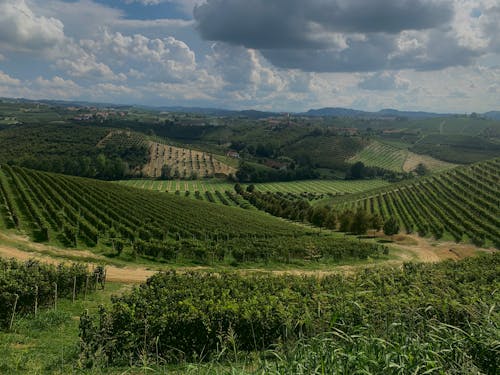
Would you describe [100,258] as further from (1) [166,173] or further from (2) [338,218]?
(1) [166,173]

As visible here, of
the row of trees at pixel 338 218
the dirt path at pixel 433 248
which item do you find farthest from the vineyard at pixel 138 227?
the row of trees at pixel 338 218

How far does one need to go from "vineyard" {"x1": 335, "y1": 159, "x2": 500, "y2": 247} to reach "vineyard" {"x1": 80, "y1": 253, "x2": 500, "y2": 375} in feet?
124

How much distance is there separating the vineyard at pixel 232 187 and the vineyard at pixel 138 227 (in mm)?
53232

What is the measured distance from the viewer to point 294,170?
196m

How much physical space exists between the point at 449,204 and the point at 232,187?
95.2 metres

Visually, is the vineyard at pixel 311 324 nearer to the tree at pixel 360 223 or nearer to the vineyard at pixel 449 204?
the tree at pixel 360 223

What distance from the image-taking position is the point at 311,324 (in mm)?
6965

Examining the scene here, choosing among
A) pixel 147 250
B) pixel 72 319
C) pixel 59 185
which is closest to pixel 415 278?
pixel 72 319

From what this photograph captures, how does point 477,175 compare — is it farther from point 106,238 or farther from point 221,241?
point 106,238

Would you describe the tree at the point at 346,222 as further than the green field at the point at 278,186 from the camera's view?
No

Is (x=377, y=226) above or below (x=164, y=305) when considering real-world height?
below

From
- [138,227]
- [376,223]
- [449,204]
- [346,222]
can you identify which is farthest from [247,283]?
[449,204]

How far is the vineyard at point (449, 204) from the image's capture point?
67625mm

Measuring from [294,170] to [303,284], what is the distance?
17429 cm
